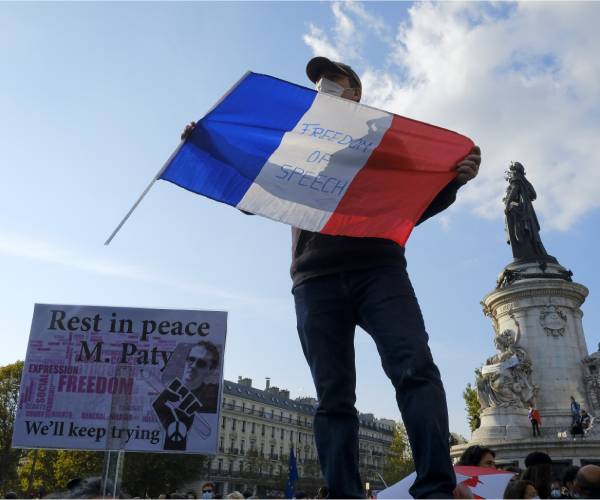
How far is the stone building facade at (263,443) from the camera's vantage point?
7494 cm

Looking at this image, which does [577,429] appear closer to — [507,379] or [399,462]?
[507,379]

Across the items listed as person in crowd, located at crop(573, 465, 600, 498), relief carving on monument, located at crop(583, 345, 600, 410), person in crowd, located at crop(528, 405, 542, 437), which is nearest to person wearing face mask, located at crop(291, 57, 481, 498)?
person in crowd, located at crop(573, 465, 600, 498)

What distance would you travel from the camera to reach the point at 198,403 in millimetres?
11047

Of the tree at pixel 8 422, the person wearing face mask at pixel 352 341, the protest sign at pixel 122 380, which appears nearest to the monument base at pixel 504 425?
the protest sign at pixel 122 380

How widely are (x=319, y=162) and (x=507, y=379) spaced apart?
67.2ft

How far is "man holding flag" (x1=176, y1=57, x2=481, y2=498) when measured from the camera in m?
3.36

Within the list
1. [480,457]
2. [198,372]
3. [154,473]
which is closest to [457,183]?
[480,457]

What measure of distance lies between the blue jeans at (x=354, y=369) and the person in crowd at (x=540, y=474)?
3134mm

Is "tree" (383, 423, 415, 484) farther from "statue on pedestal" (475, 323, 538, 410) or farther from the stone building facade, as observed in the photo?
"statue on pedestal" (475, 323, 538, 410)

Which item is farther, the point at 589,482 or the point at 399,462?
the point at 399,462

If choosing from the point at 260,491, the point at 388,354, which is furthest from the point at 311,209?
the point at 260,491

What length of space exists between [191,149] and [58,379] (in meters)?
8.09

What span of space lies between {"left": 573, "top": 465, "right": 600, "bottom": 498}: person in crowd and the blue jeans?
49.7 inches

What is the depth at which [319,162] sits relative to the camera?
462 centimetres
